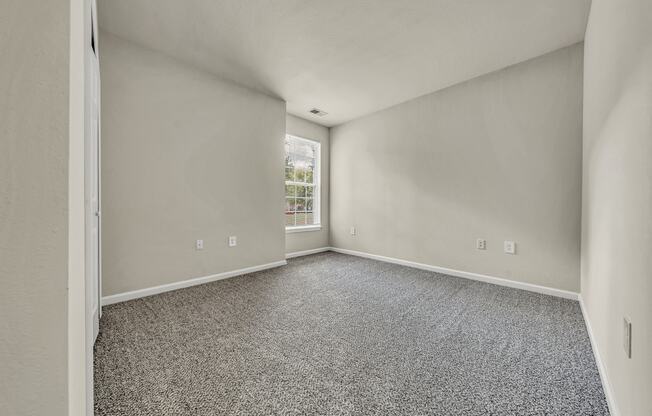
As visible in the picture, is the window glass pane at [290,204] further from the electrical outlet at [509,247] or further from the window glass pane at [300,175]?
the electrical outlet at [509,247]

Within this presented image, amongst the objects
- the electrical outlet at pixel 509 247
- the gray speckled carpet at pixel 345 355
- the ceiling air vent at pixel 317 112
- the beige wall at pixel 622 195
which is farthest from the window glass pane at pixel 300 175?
the beige wall at pixel 622 195

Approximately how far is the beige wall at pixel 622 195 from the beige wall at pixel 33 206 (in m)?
1.51

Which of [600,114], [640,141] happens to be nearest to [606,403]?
[640,141]

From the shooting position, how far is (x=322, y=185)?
16.0ft

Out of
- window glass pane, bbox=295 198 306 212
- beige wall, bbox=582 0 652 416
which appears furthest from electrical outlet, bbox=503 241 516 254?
window glass pane, bbox=295 198 306 212

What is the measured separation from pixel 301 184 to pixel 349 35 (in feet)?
8.54

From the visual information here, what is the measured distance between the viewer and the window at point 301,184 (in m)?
4.47

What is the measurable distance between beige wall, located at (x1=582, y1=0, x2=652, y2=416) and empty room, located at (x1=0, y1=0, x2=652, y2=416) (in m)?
0.02

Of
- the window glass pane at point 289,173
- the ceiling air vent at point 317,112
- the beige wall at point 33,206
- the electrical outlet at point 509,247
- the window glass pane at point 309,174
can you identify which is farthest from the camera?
the window glass pane at point 309,174

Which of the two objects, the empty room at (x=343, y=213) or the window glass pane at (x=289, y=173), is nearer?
the empty room at (x=343, y=213)

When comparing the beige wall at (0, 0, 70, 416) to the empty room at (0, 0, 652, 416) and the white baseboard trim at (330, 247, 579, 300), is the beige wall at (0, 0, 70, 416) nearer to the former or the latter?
the empty room at (0, 0, 652, 416)

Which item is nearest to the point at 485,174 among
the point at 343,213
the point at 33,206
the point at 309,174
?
the point at 343,213

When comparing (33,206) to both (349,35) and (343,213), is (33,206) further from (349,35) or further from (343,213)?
(343,213)

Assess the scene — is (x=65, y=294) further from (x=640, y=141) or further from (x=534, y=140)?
(x=534, y=140)
